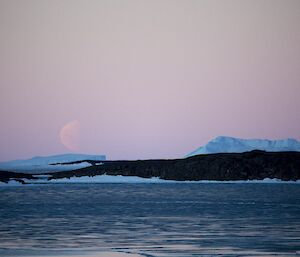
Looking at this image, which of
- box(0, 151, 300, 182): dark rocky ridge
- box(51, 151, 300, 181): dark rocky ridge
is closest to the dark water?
box(0, 151, 300, 182): dark rocky ridge

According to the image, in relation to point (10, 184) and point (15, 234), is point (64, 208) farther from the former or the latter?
point (10, 184)

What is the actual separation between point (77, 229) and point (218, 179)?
121724 millimetres

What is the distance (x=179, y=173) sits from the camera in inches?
6545

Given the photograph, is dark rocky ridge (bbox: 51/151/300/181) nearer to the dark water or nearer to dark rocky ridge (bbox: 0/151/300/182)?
dark rocky ridge (bbox: 0/151/300/182)

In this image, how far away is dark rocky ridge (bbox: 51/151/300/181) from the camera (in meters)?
157

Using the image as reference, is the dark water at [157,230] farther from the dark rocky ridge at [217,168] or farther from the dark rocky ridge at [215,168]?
the dark rocky ridge at [217,168]

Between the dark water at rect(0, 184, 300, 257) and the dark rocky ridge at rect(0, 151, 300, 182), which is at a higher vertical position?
the dark rocky ridge at rect(0, 151, 300, 182)

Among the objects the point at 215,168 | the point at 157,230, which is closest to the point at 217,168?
the point at 215,168

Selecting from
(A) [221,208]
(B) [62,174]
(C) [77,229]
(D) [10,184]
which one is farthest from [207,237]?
(B) [62,174]

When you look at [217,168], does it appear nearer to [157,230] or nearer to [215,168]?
[215,168]

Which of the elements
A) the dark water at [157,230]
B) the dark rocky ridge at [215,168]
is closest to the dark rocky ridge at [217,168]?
the dark rocky ridge at [215,168]

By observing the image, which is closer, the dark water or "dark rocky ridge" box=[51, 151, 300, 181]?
the dark water

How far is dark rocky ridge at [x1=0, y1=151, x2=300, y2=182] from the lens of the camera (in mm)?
156625

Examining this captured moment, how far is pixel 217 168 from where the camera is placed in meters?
162
